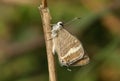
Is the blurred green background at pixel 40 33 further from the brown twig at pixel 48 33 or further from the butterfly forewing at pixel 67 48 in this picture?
the brown twig at pixel 48 33

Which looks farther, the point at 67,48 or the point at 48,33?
the point at 67,48

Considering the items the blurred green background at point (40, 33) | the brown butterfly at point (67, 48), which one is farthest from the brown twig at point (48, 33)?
the blurred green background at point (40, 33)

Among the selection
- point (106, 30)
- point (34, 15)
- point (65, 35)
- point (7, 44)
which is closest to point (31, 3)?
point (34, 15)

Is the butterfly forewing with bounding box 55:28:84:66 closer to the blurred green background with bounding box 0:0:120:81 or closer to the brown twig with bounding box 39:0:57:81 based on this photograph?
the brown twig with bounding box 39:0:57:81

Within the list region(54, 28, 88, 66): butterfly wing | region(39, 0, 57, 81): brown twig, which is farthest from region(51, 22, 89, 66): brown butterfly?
region(39, 0, 57, 81): brown twig

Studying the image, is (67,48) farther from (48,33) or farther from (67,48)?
(48,33)

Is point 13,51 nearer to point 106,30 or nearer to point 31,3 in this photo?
point 31,3

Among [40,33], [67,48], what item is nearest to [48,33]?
[67,48]

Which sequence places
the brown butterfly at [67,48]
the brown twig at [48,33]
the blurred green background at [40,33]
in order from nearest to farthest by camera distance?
the brown twig at [48,33] → the brown butterfly at [67,48] → the blurred green background at [40,33]
